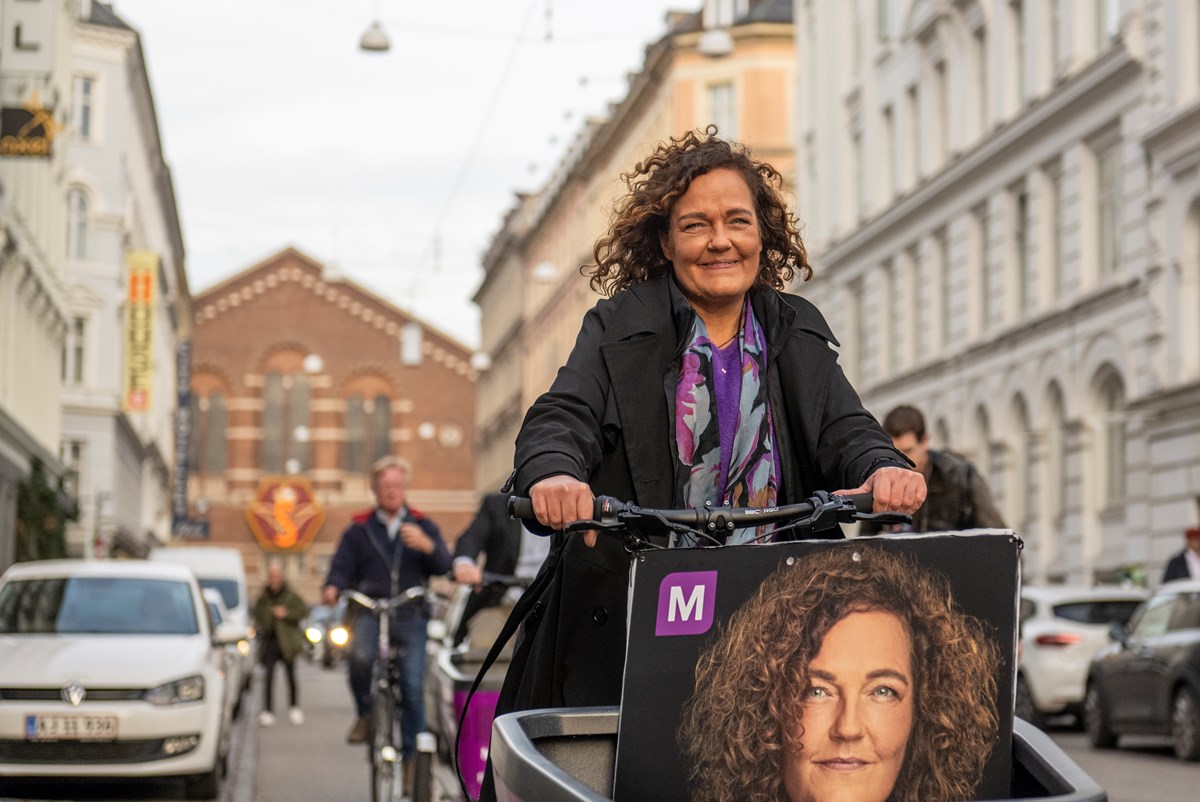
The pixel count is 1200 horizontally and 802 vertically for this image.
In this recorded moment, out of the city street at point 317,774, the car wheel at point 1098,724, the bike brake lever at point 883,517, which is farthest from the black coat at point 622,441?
the car wheel at point 1098,724

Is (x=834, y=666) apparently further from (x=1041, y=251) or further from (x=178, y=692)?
(x=1041, y=251)

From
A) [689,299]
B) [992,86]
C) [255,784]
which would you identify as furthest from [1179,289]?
[689,299]

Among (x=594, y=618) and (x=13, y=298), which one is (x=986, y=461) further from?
(x=594, y=618)

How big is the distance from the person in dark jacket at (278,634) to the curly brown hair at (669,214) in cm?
2081

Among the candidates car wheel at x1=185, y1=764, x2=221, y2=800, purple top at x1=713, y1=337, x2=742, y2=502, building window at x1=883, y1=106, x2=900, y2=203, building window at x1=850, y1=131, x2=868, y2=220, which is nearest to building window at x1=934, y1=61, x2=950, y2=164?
building window at x1=883, y1=106, x2=900, y2=203

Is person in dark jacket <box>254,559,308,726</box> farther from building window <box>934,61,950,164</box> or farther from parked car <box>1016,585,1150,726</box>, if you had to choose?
building window <box>934,61,950,164</box>

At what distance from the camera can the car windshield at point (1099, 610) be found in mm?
22750

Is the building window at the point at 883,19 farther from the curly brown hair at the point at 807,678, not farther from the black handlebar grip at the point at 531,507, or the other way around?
the curly brown hair at the point at 807,678

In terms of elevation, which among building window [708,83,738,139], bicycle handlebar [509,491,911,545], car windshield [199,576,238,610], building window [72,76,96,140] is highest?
building window [708,83,738,139]

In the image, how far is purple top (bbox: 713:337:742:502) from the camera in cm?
426

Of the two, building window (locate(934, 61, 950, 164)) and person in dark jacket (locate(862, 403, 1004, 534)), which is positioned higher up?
building window (locate(934, 61, 950, 164))

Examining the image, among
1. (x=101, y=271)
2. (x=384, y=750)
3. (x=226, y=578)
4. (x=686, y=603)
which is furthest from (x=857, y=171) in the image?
(x=686, y=603)

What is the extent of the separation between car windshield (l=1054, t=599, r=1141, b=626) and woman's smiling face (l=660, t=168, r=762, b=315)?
Answer: 18889mm

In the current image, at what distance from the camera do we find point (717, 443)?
4262 millimetres
